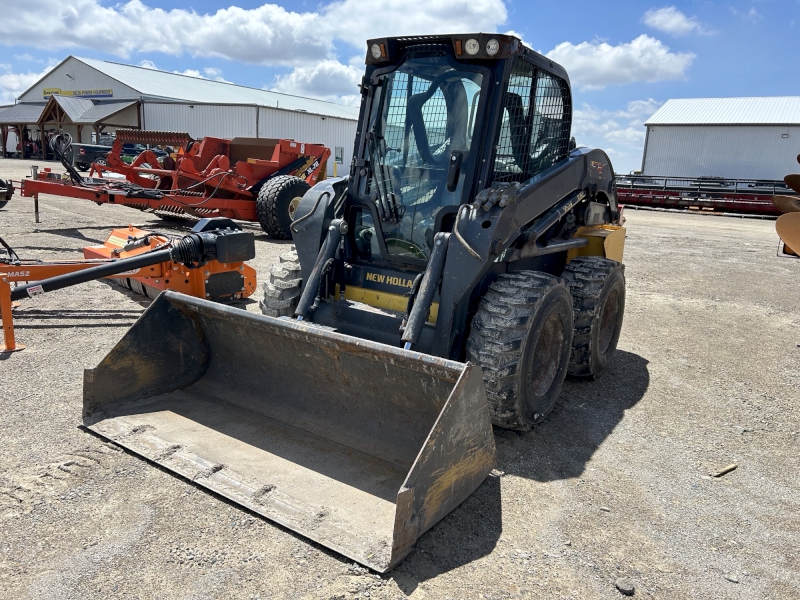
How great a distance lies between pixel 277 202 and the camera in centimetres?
1069

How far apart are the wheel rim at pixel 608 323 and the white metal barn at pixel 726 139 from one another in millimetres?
31528

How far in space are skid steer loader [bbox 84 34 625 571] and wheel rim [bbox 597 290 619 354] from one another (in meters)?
0.49

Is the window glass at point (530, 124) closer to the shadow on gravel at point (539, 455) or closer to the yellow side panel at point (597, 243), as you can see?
the yellow side panel at point (597, 243)

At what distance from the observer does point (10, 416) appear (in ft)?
12.6

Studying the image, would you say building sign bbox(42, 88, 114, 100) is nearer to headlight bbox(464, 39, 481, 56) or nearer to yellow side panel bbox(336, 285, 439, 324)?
yellow side panel bbox(336, 285, 439, 324)

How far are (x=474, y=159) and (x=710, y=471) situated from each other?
93.6 inches

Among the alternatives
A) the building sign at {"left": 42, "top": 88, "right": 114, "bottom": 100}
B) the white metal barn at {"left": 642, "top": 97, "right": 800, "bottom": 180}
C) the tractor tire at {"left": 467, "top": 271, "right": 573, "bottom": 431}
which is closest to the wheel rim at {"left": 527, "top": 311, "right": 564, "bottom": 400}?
the tractor tire at {"left": 467, "top": 271, "right": 573, "bottom": 431}

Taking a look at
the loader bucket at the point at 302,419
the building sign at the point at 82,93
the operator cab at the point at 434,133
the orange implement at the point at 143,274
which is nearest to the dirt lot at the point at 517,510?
the loader bucket at the point at 302,419

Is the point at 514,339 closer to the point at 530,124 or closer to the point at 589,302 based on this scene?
the point at 589,302

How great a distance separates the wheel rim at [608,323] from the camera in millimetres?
→ 5379

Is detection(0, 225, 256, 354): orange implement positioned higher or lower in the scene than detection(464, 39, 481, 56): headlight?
lower

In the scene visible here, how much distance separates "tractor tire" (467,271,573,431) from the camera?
11.6ft

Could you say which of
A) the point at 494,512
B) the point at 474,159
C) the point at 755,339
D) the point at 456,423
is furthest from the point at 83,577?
the point at 755,339

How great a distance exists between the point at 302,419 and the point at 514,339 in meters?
1.36
